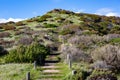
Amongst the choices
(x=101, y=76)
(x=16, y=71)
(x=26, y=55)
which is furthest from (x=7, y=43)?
(x=101, y=76)

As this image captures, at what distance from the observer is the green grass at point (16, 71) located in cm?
2323

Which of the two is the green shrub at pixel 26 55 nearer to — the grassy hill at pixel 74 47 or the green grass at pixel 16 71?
the grassy hill at pixel 74 47

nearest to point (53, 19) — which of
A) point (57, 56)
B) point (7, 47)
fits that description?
point (7, 47)

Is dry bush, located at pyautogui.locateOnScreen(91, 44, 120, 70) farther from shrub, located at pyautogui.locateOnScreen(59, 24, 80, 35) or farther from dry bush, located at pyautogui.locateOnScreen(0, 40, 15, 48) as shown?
shrub, located at pyautogui.locateOnScreen(59, 24, 80, 35)

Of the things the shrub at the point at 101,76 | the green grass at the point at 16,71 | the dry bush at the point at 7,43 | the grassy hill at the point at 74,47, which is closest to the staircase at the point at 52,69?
the green grass at the point at 16,71

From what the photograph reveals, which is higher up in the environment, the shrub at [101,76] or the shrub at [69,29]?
the shrub at [69,29]

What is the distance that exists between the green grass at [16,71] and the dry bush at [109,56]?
4.95 meters

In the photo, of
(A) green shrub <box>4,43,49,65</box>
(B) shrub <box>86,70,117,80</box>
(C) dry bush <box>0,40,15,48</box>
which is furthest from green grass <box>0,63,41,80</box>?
(C) dry bush <box>0,40,15,48</box>

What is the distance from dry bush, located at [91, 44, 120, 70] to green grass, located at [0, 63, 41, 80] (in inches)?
195

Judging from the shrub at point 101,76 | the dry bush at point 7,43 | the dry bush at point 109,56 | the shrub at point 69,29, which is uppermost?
the shrub at point 69,29

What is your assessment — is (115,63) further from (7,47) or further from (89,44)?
(7,47)

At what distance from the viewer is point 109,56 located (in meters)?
27.0

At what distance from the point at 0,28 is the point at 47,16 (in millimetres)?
13029

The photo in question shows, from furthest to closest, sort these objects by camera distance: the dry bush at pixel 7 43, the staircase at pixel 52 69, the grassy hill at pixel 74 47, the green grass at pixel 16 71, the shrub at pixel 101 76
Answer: the dry bush at pixel 7 43 < the grassy hill at pixel 74 47 < the staircase at pixel 52 69 < the green grass at pixel 16 71 < the shrub at pixel 101 76
